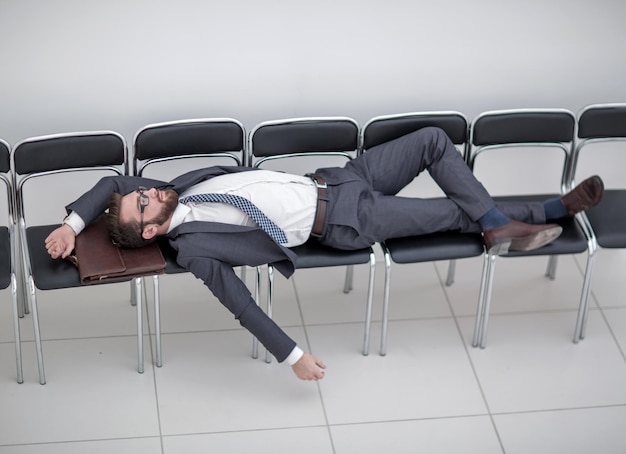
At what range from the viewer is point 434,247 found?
4.06 m

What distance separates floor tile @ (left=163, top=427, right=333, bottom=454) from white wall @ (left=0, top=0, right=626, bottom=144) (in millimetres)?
1343

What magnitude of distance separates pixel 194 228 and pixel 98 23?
0.92 metres

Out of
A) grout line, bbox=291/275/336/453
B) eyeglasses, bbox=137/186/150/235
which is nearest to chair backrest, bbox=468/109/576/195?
grout line, bbox=291/275/336/453

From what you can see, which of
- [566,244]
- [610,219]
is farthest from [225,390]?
[610,219]

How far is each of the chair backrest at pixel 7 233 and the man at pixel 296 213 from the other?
0.63ft

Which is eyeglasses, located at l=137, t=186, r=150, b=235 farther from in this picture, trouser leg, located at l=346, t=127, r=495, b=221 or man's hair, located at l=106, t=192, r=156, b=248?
trouser leg, located at l=346, t=127, r=495, b=221

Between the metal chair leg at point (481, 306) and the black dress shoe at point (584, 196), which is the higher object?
the black dress shoe at point (584, 196)

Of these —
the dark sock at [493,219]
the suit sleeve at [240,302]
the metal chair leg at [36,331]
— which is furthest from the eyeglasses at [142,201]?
the dark sock at [493,219]

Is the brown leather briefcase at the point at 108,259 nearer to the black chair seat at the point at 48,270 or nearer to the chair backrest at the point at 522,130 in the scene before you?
the black chair seat at the point at 48,270

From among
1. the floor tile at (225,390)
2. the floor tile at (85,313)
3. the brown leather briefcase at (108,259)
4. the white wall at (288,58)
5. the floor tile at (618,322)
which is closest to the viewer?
the brown leather briefcase at (108,259)

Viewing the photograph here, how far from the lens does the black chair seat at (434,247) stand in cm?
405

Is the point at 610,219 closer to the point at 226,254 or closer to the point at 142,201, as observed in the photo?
the point at 226,254

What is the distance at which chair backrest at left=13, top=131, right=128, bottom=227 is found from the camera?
397 cm

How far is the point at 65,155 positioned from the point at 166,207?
518mm
